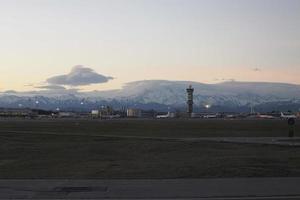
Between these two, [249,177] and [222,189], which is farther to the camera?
[249,177]

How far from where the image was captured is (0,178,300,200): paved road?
12.9 meters

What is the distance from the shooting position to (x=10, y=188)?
14.4 metres

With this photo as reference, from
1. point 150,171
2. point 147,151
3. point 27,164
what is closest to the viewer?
point 150,171

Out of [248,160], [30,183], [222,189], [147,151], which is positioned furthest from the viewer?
[147,151]

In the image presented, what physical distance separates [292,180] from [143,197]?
4573 millimetres

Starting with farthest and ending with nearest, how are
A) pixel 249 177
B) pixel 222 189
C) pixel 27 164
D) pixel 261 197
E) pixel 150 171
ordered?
1. pixel 27 164
2. pixel 150 171
3. pixel 249 177
4. pixel 222 189
5. pixel 261 197

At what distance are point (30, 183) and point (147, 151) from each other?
16.5 metres

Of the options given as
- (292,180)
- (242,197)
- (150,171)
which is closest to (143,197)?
(242,197)

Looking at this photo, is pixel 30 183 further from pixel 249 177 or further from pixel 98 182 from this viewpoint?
pixel 249 177

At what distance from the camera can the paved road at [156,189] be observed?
12.9 meters

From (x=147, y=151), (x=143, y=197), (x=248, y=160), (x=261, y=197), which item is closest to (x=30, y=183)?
(x=143, y=197)

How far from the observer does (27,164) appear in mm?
23594

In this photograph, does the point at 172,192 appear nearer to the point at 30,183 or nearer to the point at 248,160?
the point at 30,183

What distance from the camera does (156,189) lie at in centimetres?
1381
